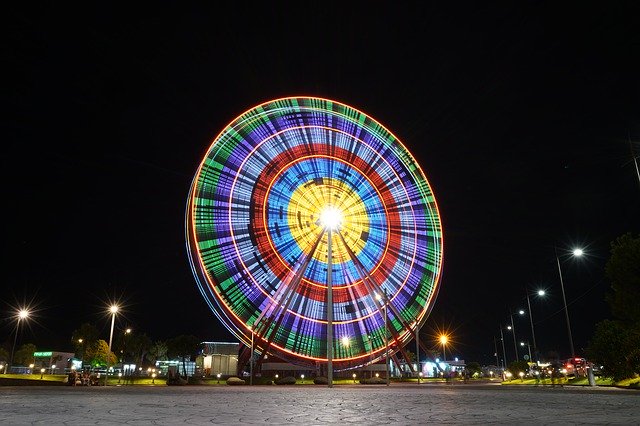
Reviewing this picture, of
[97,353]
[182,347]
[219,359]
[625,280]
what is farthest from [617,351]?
[97,353]

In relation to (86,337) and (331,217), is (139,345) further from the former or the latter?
(331,217)

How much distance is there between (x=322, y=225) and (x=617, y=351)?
19.6m

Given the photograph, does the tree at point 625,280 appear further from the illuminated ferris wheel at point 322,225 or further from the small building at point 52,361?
the small building at point 52,361

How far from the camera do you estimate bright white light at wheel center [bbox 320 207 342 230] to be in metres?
32.8

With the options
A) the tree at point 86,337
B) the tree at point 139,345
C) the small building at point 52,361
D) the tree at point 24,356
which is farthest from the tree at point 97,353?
the small building at point 52,361

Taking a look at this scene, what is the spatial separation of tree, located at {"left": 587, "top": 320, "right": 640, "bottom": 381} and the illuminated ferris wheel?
10450 mm

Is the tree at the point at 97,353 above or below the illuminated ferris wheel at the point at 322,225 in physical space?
below

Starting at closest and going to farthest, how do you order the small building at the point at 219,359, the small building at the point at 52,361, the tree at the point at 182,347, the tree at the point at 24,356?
the tree at the point at 182,347, the small building at the point at 219,359, the tree at the point at 24,356, the small building at the point at 52,361

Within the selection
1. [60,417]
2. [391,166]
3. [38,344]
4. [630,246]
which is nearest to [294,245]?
[391,166]

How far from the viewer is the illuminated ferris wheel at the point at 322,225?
32.1 m

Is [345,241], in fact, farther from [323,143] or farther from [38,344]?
[38,344]

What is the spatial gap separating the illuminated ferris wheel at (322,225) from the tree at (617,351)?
10.4m

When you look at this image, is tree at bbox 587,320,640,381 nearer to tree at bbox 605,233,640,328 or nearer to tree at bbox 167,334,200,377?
tree at bbox 605,233,640,328

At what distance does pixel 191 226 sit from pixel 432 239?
16859 millimetres
